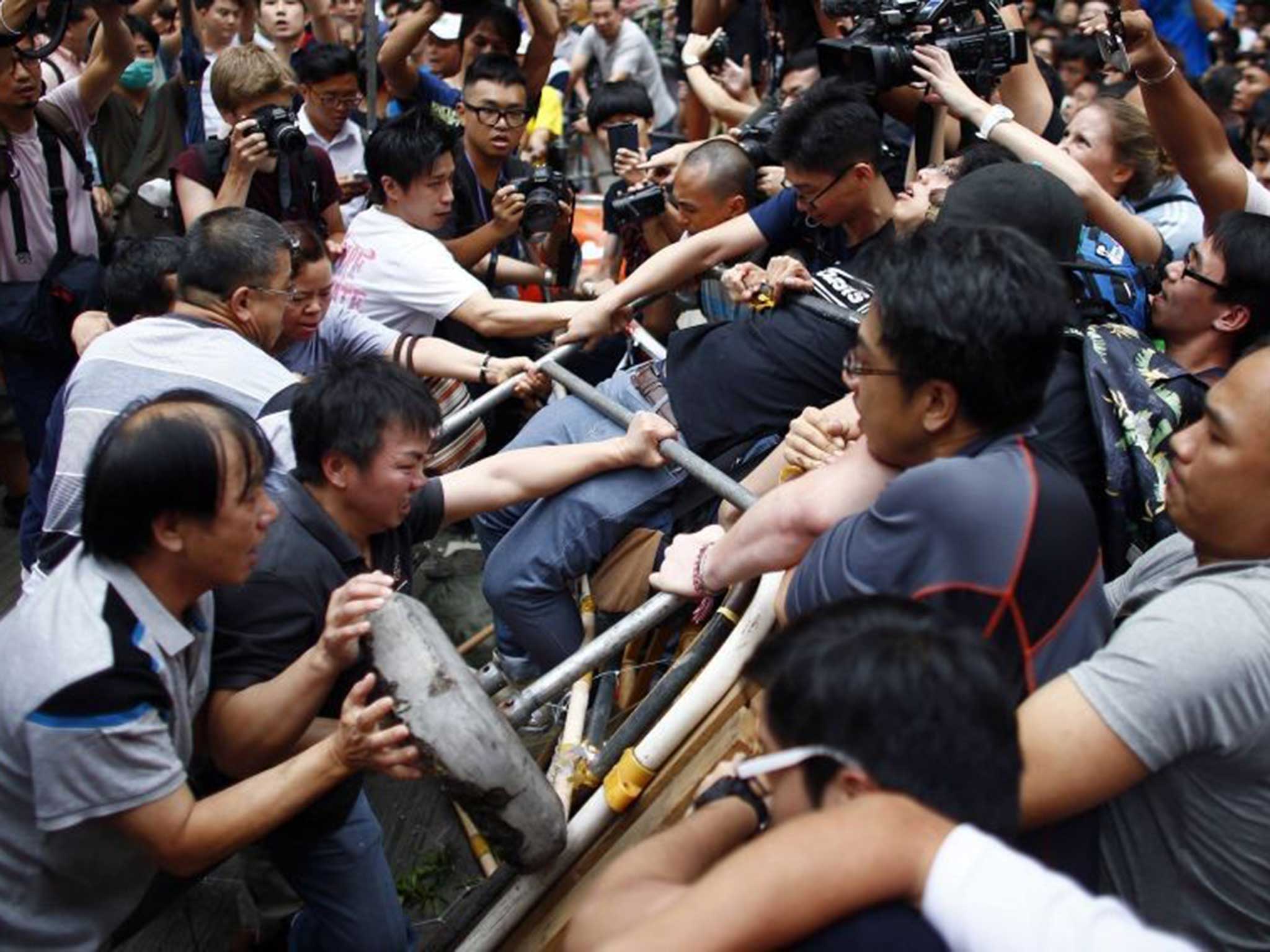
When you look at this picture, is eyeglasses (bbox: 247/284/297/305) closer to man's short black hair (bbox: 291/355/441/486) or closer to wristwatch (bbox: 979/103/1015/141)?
man's short black hair (bbox: 291/355/441/486)

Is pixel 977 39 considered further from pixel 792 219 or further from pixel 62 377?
pixel 62 377

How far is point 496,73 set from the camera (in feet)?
16.9

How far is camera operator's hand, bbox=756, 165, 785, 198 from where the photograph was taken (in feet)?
14.6

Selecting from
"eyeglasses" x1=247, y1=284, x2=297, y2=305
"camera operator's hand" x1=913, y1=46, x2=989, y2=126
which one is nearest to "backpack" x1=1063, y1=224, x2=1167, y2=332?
"camera operator's hand" x1=913, y1=46, x2=989, y2=126

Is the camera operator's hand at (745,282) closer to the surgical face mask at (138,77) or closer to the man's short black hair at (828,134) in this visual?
the man's short black hair at (828,134)

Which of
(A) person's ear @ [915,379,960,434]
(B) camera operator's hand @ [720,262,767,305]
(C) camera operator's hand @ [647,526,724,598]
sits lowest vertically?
(C) camera operator's hand @ [647,526,724,598]

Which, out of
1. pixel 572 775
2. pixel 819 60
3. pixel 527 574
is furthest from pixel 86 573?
pixel 819 60

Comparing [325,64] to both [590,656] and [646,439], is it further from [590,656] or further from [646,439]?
[590,656]

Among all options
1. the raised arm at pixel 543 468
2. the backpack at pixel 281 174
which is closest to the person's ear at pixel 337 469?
the raised arm at pixel 543 468

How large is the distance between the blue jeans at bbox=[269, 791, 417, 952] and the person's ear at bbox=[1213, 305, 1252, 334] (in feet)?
7.89

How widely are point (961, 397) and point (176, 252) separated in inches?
112

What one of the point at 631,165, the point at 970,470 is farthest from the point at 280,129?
the point at 970,470

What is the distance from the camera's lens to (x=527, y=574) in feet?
11.1

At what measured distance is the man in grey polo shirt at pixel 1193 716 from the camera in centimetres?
167
